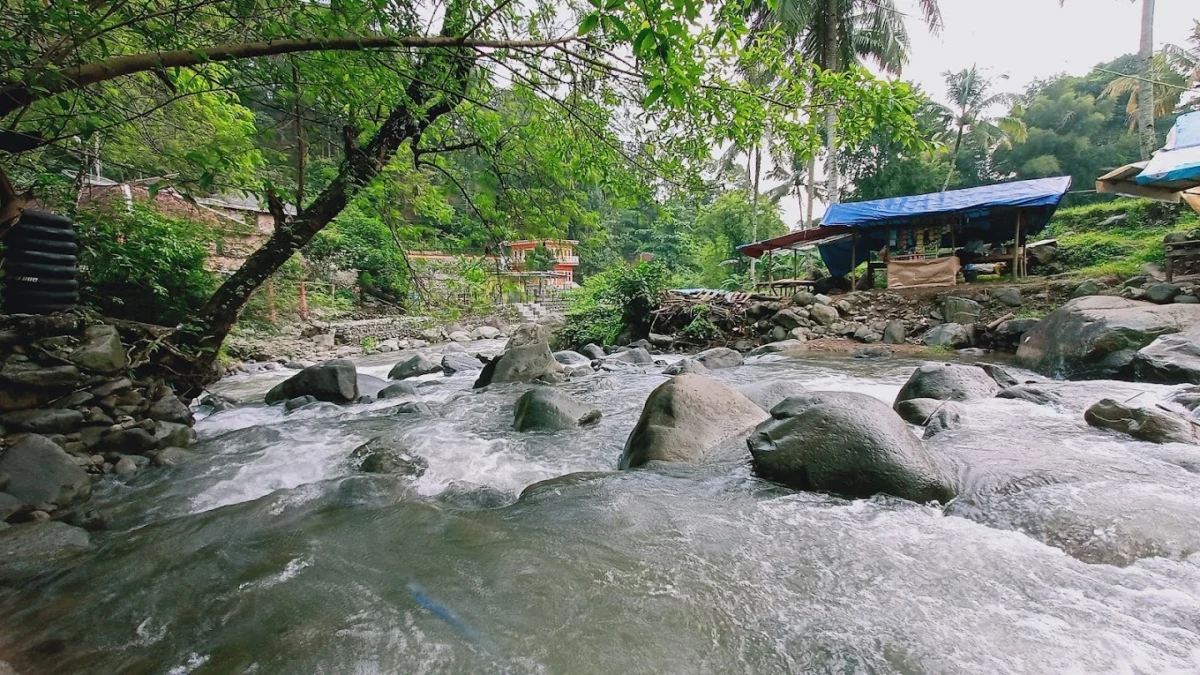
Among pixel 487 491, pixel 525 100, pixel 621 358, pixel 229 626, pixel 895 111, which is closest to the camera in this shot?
pixel 229 626

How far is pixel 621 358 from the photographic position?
10523mm

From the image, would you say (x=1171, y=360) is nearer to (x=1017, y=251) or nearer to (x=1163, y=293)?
(x=1163, y=293)

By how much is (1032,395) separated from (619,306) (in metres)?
10.5

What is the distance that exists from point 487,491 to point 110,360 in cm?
339

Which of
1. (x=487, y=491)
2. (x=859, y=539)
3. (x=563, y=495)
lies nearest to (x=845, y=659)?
(x=859, y=539)

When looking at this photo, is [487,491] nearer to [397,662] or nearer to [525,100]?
[397,662]

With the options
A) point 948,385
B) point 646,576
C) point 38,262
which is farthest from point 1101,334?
point 38,262

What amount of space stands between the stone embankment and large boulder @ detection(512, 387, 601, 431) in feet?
9.52

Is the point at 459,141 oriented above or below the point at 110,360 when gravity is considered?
above

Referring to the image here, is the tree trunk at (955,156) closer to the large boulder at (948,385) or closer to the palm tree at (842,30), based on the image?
the palm tree at (842,30)

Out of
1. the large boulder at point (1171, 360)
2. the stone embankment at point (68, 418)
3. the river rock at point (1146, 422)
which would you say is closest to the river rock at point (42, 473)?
the stone embankment at point (68, 418)

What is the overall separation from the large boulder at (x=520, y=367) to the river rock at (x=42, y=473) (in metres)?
4.61

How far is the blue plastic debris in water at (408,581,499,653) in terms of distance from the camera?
6.05 feet

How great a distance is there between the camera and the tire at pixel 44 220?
3.68 metres
